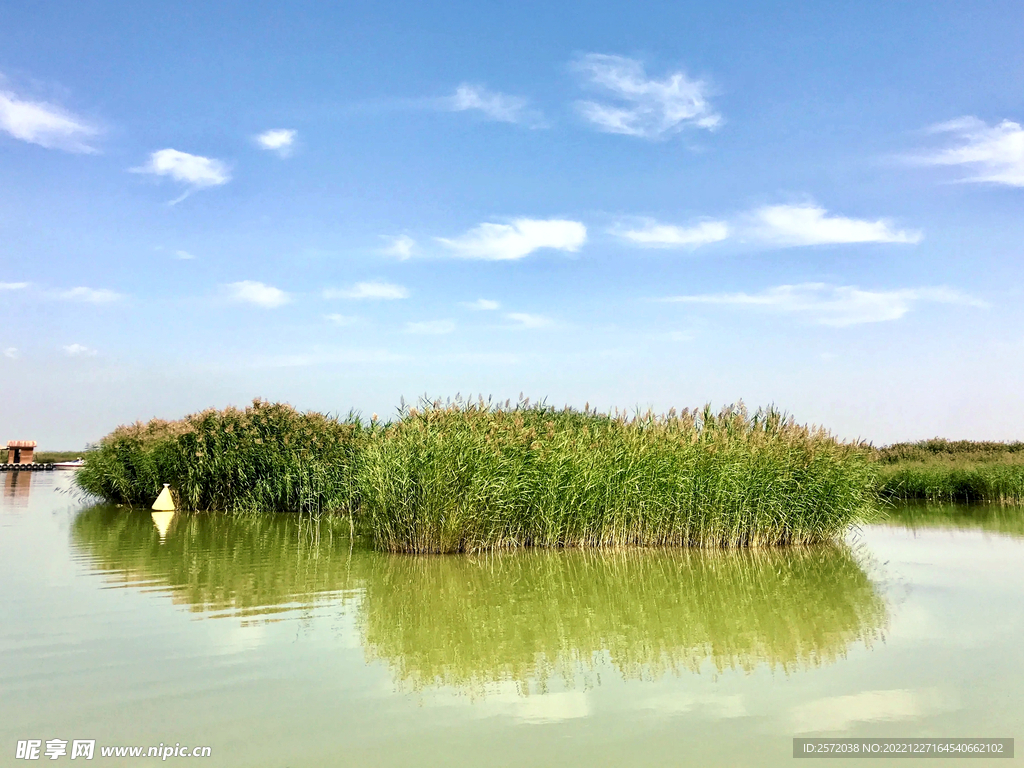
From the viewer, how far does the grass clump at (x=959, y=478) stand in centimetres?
2545

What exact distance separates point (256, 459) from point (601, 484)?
10.5 metres

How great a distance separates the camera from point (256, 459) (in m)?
20.1

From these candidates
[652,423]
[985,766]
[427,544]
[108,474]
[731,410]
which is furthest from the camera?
[108,474]

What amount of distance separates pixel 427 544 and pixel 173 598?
13.9 feet

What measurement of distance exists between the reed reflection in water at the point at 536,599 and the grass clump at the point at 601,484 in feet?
1.51

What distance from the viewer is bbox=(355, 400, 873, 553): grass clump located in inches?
487

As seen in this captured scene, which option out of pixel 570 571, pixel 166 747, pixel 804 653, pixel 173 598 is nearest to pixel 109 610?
pixel 173 598

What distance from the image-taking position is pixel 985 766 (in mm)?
4688

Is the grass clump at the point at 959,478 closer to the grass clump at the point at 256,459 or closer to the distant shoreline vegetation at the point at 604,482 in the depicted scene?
the distant shoreline vegetation at the point at 604,482

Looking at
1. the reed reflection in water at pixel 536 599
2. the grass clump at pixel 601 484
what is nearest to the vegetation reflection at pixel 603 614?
the reed reflection in water at pixel 536 599

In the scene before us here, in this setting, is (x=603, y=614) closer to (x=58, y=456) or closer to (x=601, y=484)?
(x=601, y=484)

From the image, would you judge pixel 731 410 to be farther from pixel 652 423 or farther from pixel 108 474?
pixel 108 474

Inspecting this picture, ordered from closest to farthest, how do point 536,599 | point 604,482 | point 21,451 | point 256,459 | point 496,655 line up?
point 496,655 → point 536,599 → point 604,482 → point 256,459 → point 21,451

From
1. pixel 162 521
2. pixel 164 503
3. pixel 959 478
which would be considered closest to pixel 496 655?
pixel 162 521
